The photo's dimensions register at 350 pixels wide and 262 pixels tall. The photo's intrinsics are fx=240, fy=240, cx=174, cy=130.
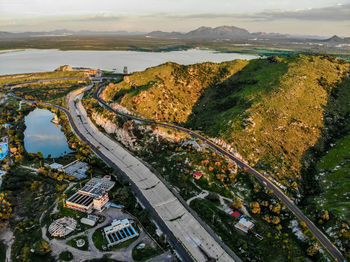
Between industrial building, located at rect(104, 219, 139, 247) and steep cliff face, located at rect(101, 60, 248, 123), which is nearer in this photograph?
industrial building, located at rect(104, 219, 139, 247)

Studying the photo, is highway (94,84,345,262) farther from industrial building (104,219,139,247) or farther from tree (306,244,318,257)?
industrial building (104,219,139,247)

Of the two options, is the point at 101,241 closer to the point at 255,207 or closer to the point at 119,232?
the point at 119,232

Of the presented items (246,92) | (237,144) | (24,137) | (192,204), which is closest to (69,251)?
(192,204)

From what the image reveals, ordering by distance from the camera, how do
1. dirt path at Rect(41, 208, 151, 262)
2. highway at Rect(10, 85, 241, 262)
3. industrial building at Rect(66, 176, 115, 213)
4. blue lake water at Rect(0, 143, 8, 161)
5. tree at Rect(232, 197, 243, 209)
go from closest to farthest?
1. dirt path at Rect(41, 208, 151, 262)
2. highway at Rect(10, 85, 241, 262)
3. industrial building at Rect(66, 176, 115, 213)
4. tree at Rect(232, 197, 243, 209)
5. blue lake water at Rect(0, 143, 8, 161)

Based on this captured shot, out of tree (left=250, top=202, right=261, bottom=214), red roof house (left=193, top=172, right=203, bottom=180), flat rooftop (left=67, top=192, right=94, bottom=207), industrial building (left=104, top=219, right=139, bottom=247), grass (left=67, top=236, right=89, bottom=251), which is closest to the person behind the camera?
grass (left=67, top=236, right=89, bottom=251)

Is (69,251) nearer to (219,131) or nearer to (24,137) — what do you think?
(219,131)

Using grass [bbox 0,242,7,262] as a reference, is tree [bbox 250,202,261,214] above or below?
above

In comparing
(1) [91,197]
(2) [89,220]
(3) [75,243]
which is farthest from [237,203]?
(3) [75,243]

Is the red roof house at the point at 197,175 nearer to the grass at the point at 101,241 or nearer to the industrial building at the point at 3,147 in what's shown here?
the grass at the point at 101,241

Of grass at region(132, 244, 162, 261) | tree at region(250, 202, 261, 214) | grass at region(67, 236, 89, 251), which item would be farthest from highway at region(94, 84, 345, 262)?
grass at region(67, 236, 89, 251)
